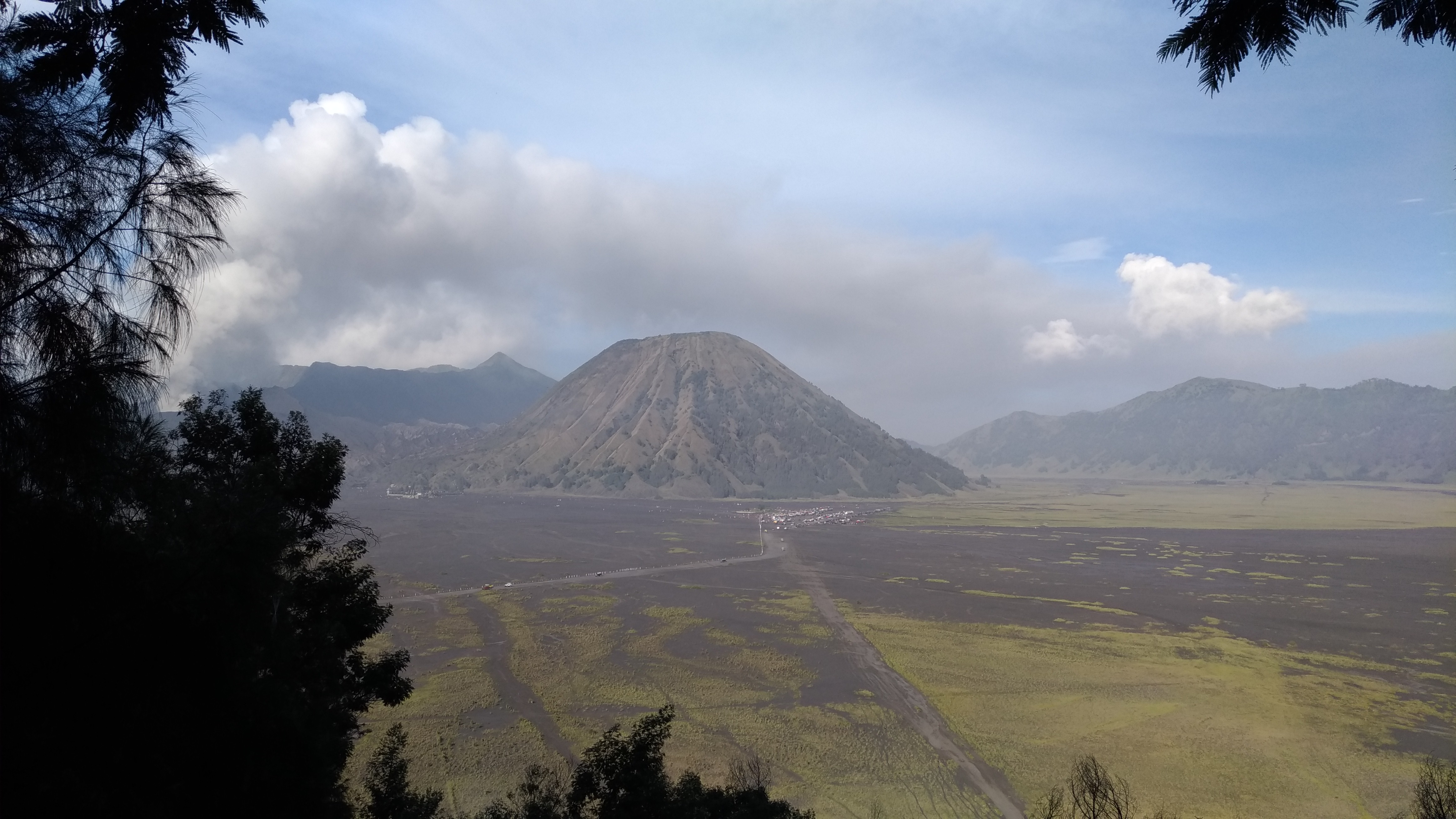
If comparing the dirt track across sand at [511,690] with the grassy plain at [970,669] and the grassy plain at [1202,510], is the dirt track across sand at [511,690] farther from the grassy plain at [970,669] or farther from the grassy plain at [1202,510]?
the grassy plain at [1202,510]

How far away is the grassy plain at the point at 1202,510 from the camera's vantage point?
11019cm

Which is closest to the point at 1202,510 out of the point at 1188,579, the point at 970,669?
the point at 1188,579

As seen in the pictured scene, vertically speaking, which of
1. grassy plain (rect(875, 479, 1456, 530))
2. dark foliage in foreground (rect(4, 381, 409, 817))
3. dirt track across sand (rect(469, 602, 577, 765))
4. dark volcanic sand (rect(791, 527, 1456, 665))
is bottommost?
grassy plain (rect(875, 479, 1456, 530))

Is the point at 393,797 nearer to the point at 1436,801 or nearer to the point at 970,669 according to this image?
the point at 1436,801

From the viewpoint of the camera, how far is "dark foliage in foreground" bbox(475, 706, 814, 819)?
10141 millimetres

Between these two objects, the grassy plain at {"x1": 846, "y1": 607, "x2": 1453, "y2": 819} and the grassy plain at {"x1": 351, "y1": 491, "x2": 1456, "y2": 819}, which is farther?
the grassy plain at {"x1": 351, "y1": 491, "x2": 1456, "y2": 819}

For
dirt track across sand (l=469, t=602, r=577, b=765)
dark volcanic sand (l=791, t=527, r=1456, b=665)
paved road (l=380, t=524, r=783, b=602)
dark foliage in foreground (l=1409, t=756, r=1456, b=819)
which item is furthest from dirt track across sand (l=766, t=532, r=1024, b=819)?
paved road (l=380, t=524, r=783, b=602)

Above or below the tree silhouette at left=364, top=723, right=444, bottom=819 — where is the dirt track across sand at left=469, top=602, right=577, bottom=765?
below

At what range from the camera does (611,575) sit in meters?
61.8

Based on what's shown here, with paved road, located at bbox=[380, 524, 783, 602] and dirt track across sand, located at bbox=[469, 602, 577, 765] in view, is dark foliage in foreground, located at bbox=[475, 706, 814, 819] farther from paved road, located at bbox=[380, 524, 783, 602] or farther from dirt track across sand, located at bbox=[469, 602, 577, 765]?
paved road, located at bbox=[380, 524, 783, 602]

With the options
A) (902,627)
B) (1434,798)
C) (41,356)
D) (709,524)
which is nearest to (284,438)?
(41,356)

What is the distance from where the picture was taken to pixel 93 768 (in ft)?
14.1

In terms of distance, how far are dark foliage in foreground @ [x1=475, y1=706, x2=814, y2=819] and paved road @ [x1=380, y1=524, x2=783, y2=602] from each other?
42.6 meters

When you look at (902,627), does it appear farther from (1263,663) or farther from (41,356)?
(41,356)
